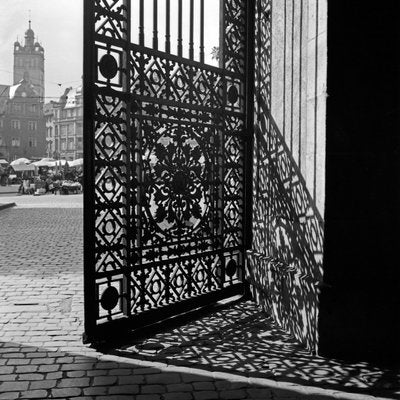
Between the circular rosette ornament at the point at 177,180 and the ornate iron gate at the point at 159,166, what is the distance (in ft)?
0.04

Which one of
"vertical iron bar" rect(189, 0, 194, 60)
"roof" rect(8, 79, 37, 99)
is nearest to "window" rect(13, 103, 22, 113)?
"roof" rect(8, 79, 37, 99)

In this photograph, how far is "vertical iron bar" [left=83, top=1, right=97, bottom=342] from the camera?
5.00m

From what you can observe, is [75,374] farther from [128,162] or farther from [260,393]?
[128,162]

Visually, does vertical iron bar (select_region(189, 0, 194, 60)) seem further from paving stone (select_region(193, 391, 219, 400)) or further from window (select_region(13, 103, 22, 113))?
window (select_region(13, 103, 22, 113))

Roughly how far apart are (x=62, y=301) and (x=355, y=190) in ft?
12.8

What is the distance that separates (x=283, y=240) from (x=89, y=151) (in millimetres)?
2188

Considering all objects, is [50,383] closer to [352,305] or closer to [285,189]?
[352,305]

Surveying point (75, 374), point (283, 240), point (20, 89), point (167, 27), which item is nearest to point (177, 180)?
point (283, 240)

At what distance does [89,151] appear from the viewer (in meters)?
5.01

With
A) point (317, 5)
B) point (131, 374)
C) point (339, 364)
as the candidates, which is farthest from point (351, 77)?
point (131, 374)

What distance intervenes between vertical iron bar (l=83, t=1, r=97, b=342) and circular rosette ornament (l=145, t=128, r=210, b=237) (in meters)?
0.78

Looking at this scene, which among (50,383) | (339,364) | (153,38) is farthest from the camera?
(153,38)

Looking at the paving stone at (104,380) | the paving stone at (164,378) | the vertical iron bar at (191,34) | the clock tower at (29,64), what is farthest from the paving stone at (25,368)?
the clock tower at (29,64)

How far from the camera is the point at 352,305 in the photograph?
4.79 meters
